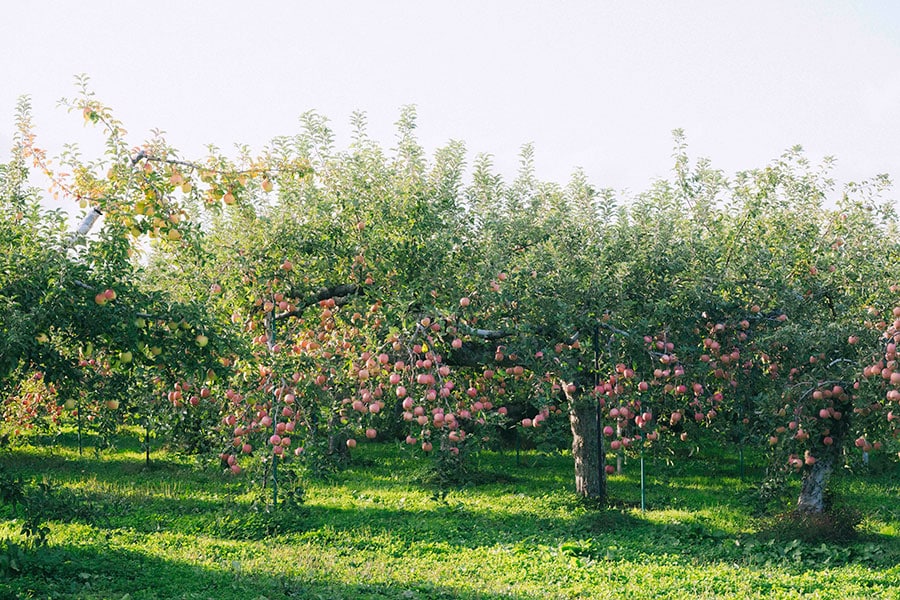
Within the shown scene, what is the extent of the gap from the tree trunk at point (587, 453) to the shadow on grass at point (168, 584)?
5451 mm

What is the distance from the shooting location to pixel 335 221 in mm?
10477

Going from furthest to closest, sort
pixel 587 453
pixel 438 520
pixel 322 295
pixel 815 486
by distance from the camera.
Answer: pixel 587 453 < pixel 438 520 < pixel 815 486 < pixel 322 295

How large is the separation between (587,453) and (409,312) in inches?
218

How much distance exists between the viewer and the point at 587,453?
13742 mm

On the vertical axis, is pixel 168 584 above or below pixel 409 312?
below

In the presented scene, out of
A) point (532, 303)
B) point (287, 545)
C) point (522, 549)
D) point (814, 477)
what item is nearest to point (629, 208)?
point (532, 303)

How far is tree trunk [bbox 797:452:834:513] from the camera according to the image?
11.9 m

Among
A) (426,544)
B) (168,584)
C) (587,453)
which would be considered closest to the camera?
(168,584)

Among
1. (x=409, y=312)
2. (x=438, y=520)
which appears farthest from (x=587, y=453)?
(x=409, y=312)

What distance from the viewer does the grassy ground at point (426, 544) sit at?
334 inches

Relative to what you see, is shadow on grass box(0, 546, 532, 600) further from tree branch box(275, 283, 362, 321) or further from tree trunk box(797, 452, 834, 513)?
tree trunk box(797, 452, 834, 513)

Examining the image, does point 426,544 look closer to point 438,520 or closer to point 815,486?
point 438,520

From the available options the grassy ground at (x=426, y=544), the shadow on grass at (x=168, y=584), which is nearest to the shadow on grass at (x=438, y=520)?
the grassy ground at (x=426, y=544)

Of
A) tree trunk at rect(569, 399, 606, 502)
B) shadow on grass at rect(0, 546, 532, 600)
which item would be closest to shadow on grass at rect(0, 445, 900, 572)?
tree trunk at rect(569, 399, 606, 502)
